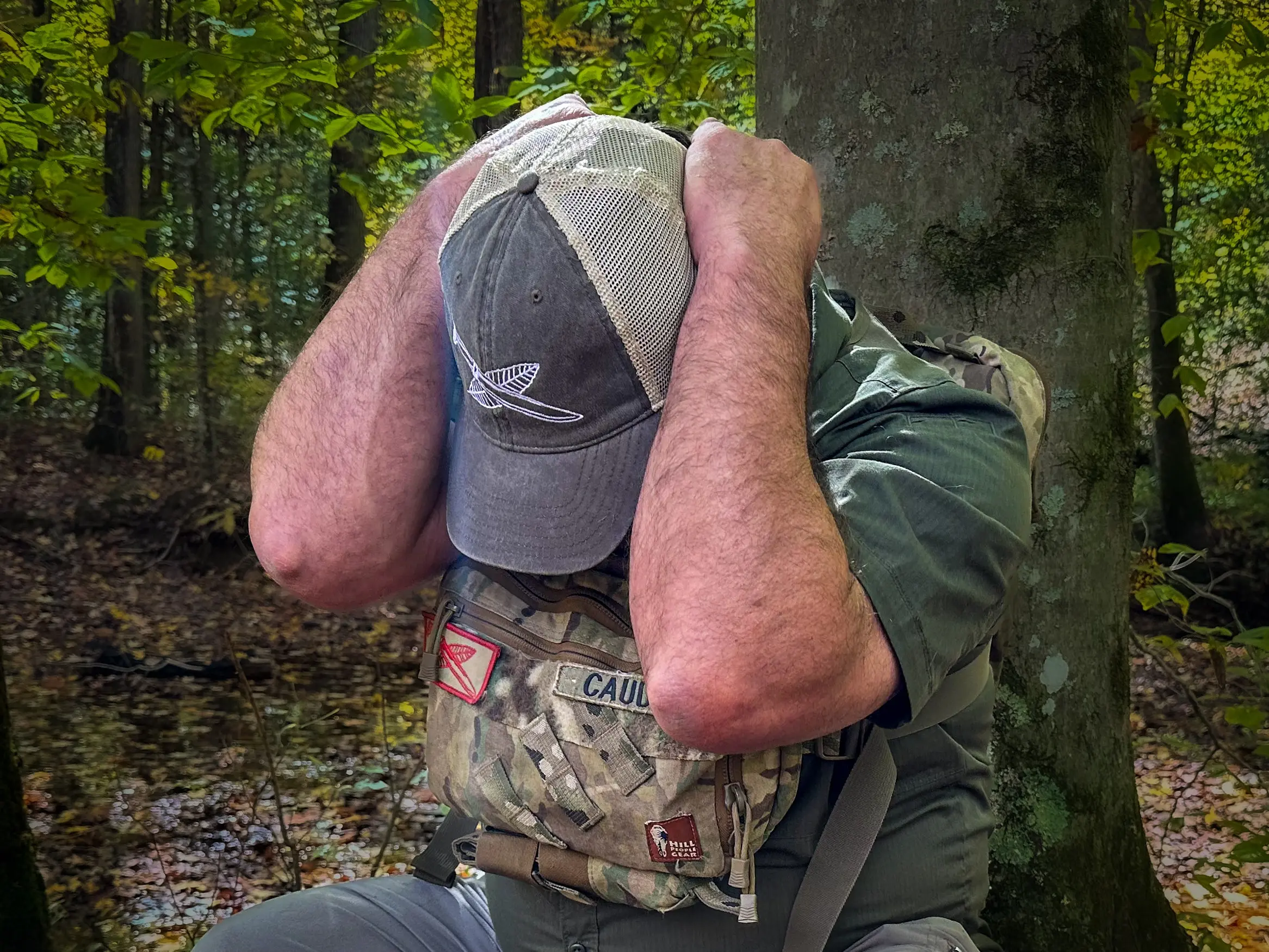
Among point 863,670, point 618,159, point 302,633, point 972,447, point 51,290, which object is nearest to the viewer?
point 863,670

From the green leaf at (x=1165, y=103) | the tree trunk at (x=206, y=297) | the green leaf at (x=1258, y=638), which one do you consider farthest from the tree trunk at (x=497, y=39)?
the green leaf at (x=1258, y=638)

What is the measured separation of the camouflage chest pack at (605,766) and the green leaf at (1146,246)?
2.25m

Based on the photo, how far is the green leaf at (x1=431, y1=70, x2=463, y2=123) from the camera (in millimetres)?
3094

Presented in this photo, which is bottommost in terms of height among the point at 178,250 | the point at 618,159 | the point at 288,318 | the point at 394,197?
the point at 288,318

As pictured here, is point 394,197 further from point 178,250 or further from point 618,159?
point 618,159

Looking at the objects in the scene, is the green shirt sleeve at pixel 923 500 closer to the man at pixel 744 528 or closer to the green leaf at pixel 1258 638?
the man at pixel 744 528

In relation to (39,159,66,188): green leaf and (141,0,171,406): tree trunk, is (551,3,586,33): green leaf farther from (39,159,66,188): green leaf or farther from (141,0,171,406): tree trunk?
(141,0,171,406): tree trunk

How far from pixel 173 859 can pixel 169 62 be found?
133 inches

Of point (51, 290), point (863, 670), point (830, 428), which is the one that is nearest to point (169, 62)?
point (830, 428)

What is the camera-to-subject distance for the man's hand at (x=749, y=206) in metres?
1.58

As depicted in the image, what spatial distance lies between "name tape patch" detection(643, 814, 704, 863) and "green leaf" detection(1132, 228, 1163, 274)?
2.87 m

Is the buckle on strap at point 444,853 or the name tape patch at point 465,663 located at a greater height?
the name tape patch at point 465,663

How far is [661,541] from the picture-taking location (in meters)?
1.45

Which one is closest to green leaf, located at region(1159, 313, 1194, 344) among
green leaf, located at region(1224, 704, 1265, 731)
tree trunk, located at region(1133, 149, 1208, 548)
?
green leaf, located at region(1224, 704, 1265, 731)
